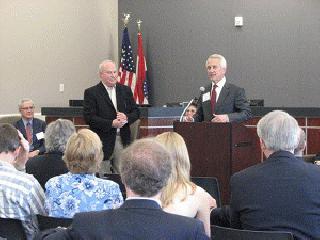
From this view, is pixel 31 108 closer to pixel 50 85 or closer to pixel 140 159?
pixel 50 85

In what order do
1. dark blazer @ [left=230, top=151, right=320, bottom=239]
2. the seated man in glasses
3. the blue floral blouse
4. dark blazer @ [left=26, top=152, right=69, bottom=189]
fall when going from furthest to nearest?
the seated man in glasses < dark blazer @ [left=26, top=152, right=69, bottom=189] < the blue floral blouse < dark blazer @ [left=230, top=151, right=320, bottom=239]

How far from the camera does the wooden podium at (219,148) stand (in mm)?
5199

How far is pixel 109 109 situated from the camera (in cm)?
637

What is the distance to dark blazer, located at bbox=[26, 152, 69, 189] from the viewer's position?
13.8 ft

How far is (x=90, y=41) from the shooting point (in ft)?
36.2

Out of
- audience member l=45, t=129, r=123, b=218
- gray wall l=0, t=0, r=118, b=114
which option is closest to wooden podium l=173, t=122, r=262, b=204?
audience member l=45, t=129, r=123, b=218

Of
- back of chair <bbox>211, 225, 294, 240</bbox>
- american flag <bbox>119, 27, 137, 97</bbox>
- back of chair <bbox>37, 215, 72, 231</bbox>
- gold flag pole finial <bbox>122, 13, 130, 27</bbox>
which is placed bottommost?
back of chair <bbox>37, 215, 72, 231</bbox>

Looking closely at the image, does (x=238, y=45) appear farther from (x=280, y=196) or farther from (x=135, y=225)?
(x=135, y=225)

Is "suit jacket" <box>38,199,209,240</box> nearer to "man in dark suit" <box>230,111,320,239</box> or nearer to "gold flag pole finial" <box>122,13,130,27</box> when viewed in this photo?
"man in dark suit" <box>230,111,320,239</box>

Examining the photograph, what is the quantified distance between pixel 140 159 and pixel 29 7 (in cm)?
862

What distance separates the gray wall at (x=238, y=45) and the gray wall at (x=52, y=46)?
429mm

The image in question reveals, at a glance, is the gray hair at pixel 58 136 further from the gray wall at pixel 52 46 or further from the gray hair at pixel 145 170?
the gray wall at pixel 52 46

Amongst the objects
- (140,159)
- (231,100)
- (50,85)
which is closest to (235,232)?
(140,159)

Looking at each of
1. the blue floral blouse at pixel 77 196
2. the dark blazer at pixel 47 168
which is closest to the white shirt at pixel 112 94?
the dark blazer at pixel 47 168
